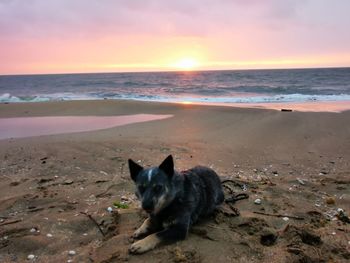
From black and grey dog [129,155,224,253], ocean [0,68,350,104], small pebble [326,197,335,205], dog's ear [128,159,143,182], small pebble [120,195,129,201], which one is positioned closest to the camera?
black and grey dog [129,155,224,253]

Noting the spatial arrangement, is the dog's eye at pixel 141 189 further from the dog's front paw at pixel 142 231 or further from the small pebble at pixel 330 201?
the small pebble at pixel 330 201

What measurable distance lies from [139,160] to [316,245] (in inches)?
208

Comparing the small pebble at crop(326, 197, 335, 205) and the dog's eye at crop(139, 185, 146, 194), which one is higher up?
the dog's eye at crop(139, 185, 146, 194)

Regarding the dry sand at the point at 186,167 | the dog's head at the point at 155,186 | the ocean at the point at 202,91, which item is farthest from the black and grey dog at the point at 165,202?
the ocean at the point at 202,91

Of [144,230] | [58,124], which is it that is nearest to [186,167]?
[144,230]

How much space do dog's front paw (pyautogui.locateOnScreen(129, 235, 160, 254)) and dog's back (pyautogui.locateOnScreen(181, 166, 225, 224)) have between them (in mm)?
625

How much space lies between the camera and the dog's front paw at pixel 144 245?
14.0 feet

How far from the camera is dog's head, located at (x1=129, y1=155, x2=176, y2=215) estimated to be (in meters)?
4.19

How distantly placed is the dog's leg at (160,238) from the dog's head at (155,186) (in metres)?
0.28

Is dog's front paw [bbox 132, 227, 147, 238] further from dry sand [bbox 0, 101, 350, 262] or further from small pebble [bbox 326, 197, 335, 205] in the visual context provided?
small pebble [bbox 326, 197, 335, 205]

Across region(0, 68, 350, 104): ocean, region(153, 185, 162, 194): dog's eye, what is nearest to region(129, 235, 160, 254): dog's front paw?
region(153, 185, 162, 194): dog's eye

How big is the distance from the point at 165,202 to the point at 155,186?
277 millimetres

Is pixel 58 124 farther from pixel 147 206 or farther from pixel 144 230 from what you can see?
pixel 147 206

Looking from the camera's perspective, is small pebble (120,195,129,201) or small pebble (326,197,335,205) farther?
small pebble (120,195,129,201)
